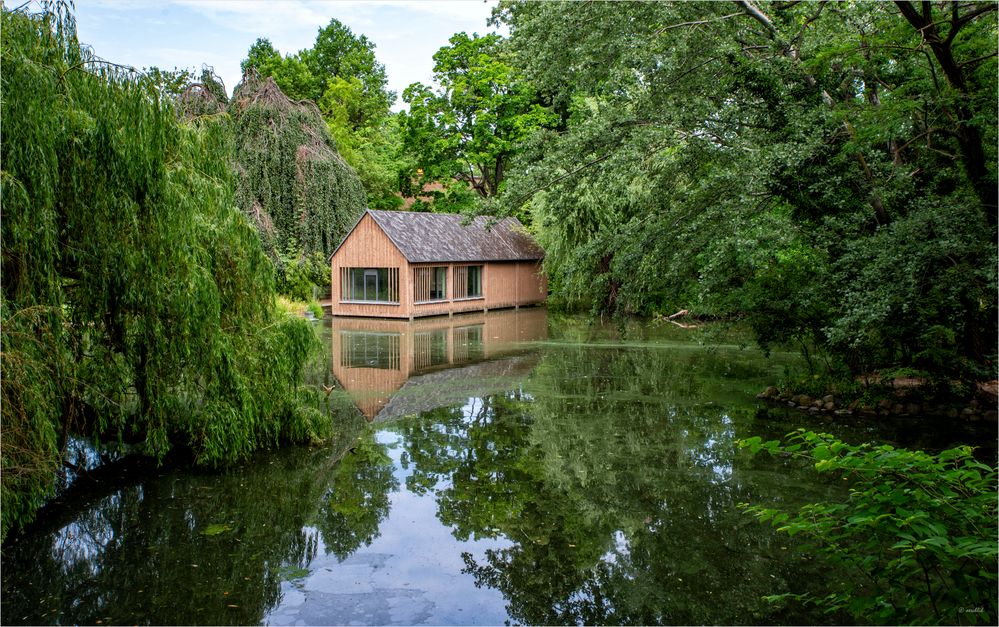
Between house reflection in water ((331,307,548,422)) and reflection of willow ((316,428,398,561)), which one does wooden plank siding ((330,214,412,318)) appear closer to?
house reflection in water ((331,307,548,422))

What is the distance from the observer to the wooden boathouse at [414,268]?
85.3 ft

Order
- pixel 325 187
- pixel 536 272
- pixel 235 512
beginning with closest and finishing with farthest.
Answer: pixel 235 512 < pixel 325 187 < pixel 536 272

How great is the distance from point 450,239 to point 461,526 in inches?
873

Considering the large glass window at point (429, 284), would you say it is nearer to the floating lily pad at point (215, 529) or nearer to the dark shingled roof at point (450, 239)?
the dark shingled roof at point (450, 239)

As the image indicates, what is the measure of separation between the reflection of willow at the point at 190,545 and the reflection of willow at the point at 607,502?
1.05 m

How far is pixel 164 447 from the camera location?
7488mm

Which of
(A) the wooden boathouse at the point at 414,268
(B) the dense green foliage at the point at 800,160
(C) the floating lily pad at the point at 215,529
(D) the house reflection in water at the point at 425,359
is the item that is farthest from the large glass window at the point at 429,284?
(C) the floating lily pad at the point at 215,529

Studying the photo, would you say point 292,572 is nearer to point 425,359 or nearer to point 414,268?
point 425,359

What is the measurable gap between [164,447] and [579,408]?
20.0 feet

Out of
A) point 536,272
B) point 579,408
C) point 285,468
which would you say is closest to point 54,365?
point 285,468

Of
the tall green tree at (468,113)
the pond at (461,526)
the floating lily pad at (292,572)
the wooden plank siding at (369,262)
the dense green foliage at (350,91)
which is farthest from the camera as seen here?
the dense green foliage at (350,91)

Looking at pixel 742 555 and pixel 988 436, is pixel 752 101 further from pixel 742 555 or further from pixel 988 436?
pixel 742 555

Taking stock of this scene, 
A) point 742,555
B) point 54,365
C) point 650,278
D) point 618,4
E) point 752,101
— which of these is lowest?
point 742,555

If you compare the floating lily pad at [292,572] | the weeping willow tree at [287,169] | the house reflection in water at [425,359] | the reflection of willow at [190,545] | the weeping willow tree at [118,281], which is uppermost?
→ the weeping willow tree at [287,169]
